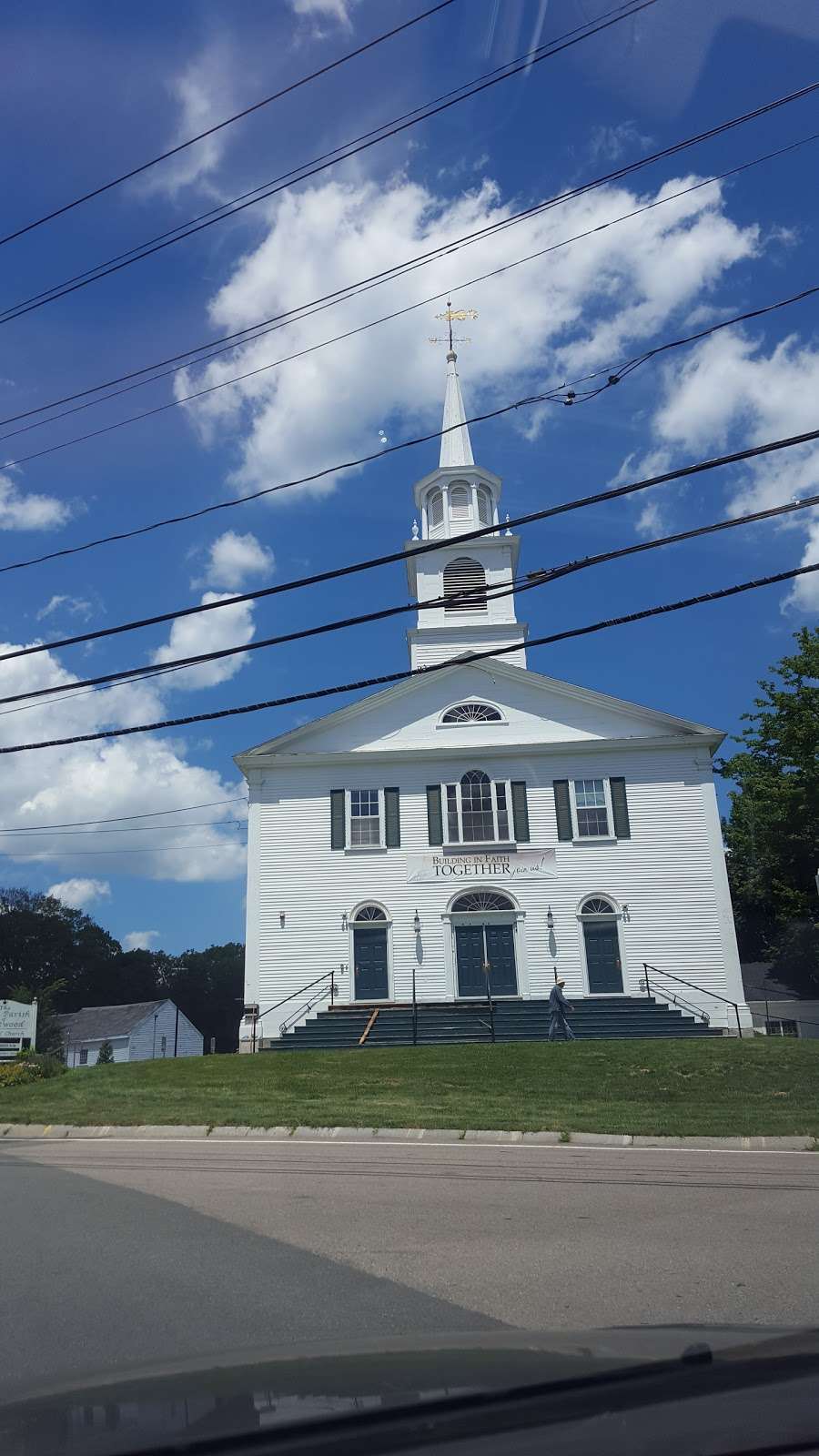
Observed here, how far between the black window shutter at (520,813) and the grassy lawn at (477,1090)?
6.74 meters

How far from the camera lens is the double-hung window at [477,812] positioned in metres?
26.8

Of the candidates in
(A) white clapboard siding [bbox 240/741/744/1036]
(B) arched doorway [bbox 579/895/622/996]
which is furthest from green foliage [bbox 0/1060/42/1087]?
(B) arched doorway [bbox 579/895/622/996]

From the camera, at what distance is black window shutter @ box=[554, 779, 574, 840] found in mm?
26578

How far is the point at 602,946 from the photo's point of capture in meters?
25.8

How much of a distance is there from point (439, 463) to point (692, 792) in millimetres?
13344

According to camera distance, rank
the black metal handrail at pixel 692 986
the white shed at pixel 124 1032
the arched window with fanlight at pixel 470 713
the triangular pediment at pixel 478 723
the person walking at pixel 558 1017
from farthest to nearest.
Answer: the white shed at pixel 124 1032 → the arched window with fanlight at pixel 470 713 → the triangular pediment at pixel 478 723 → the black metal handrail at pixel 692 986 → the person walking at pixel 558 1017

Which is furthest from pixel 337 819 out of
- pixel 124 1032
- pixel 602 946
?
pixel 124 1032

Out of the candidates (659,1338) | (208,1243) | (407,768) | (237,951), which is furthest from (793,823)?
(237,951)

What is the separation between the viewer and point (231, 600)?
1081 centimetres

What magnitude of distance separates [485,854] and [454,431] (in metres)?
14.4

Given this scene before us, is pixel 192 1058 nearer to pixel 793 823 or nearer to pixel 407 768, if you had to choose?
pixel 407 768

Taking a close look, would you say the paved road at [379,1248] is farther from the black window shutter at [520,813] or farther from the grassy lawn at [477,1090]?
the black window shutter at [520,813]

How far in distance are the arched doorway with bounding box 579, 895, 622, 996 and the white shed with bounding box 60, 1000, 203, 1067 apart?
128 ft

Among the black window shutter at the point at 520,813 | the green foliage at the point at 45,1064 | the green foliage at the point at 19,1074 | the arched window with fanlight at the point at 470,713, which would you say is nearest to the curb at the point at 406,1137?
the green foliage at the point at 19,1074
